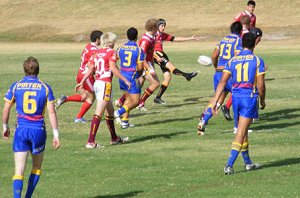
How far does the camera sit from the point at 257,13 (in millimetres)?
77500

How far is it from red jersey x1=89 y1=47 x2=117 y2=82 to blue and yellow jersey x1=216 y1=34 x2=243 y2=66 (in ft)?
10.5

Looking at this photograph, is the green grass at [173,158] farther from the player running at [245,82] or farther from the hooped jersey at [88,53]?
the hooped jersey at [88,53]

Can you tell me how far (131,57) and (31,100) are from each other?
836cm

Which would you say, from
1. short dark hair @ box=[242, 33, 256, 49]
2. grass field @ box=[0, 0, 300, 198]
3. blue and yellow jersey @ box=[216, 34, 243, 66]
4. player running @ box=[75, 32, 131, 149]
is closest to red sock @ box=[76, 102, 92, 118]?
grass field @ box=[0, 0, 300, 198]

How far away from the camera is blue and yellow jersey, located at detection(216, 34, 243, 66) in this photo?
21344 mm

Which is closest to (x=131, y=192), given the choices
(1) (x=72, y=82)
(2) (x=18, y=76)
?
(1) (x=72, y=82)

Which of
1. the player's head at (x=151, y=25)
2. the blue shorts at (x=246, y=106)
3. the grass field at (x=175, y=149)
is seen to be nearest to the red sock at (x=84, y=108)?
the grass field at (x=175, y=149)

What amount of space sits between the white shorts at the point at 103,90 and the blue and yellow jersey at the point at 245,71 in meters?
4.22

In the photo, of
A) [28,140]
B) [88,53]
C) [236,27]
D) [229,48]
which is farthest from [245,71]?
[88,53]

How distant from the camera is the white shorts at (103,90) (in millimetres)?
19266

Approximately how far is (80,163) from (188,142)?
313 cm

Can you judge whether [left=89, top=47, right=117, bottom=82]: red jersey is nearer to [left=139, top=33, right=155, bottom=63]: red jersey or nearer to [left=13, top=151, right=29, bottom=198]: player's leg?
[left=139, top=33, right=155, bottom=63]: red jersey

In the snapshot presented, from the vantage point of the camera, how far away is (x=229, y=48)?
842 inches

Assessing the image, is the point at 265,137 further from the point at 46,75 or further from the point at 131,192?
the point at 46,75
